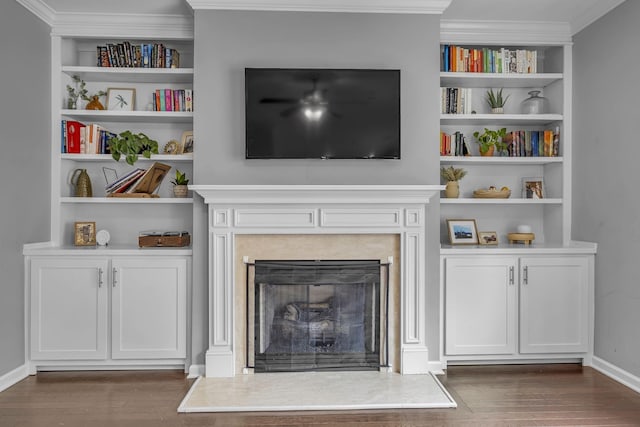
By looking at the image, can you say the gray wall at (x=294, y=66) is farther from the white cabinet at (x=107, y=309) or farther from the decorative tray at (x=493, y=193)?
the decorative tray at (x=493, y=193)

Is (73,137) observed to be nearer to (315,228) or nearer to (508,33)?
(315,228)

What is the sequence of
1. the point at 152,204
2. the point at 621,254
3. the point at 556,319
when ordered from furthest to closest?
the point at 152,204, the point at 556,319, the point at 621,254

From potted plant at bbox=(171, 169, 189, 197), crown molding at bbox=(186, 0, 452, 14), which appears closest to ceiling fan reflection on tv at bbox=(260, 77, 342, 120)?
crown molding at bbox=(186, 0, 452, 14)

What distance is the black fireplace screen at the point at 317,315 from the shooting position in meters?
3.26

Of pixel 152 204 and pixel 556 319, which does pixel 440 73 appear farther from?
pixel 152 204

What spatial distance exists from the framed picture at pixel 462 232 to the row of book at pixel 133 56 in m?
2.59

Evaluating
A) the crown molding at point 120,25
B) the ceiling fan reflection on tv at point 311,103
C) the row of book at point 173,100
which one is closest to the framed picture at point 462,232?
the ceiling fan reflection on tv at point 311,103

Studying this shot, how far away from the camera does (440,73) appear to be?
352cm

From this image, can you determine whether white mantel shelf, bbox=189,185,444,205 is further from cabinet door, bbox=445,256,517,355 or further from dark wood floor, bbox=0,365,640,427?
dark wood floor, bbox=0,365,640,427

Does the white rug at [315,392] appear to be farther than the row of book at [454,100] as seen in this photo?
No

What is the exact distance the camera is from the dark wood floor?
2535mm

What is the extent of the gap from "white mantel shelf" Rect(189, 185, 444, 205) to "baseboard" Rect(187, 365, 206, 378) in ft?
3.84

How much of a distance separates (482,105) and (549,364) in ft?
7.05

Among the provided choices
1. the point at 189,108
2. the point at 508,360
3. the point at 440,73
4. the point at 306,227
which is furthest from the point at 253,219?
the point at 508,360
